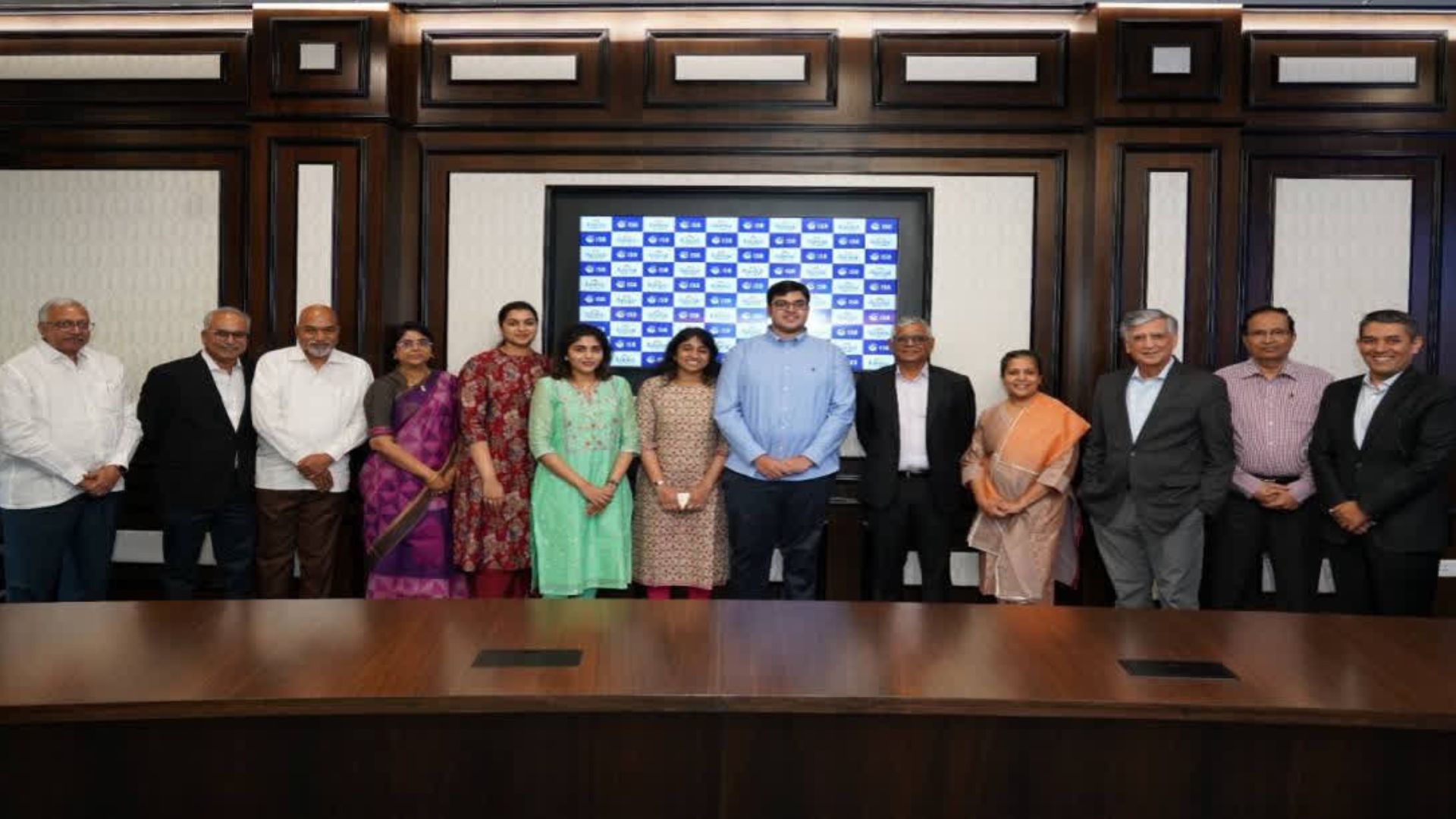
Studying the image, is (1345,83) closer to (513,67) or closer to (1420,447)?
(1420,447)

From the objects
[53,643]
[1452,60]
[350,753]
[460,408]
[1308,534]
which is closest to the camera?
[350,753]

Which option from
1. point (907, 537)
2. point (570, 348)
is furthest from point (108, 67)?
point (907, 537)

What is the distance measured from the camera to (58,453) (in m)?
3.84

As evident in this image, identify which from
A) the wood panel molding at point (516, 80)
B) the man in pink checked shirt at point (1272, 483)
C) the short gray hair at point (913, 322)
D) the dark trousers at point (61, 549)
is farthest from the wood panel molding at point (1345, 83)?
the dark trousers at point (61, 549)

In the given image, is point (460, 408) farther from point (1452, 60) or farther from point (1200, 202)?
point (1452, 60)

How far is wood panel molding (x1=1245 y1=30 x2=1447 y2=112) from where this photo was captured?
4.41 meters

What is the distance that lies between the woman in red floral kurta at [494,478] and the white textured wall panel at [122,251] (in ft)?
5.11

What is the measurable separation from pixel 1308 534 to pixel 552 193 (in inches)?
129

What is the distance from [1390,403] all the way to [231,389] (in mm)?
4189

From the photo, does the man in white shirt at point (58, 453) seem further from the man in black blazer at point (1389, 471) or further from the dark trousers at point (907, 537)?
the man in black blazer at point (1389, 471)

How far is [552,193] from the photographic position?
4.64 metres

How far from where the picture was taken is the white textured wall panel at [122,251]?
4699mm

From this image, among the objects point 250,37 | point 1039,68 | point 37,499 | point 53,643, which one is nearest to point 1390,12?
point 1039,68

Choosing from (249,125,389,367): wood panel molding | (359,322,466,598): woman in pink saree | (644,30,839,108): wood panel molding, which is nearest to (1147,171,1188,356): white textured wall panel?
(644,30,839,108): wood panel molding
